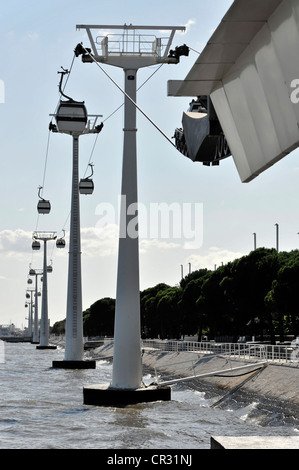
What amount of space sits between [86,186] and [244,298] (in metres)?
19.5

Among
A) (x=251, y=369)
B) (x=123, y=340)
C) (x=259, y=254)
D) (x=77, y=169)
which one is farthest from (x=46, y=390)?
(x=259, y=254)

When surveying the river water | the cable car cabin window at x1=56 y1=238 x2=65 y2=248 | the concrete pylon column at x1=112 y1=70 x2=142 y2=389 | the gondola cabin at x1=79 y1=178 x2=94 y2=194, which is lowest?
the river water

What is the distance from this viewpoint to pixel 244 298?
68562 mm

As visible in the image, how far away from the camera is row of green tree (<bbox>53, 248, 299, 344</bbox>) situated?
2314 inches

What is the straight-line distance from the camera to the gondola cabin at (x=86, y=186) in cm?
5600

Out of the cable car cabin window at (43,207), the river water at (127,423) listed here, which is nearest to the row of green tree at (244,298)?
the cable car cabin window at (43,207)

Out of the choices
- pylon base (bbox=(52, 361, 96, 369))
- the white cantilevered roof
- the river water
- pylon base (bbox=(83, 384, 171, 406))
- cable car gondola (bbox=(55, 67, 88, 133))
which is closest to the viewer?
the white cantilevered roof

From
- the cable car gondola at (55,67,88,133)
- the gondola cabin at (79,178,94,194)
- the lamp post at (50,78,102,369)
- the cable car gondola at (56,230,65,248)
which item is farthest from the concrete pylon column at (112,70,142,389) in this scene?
the cable car gondola at (56,230,65,248)

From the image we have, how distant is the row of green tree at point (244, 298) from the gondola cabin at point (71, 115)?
18.5 metres

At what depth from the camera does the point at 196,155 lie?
14172 mm

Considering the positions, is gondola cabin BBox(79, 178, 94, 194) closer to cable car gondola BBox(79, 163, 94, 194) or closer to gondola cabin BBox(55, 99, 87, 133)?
cable car gondola BBox(79, 163, 94, 194)

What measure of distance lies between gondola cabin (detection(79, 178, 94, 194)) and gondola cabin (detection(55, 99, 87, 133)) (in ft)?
17.4

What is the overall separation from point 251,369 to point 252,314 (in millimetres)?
28822
